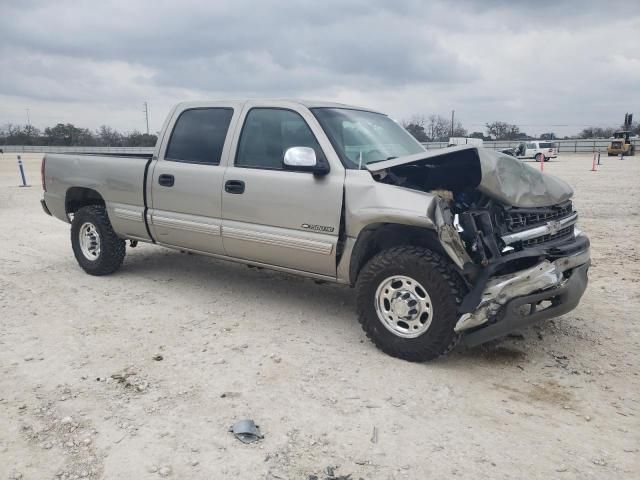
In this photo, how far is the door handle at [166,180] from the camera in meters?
5.15

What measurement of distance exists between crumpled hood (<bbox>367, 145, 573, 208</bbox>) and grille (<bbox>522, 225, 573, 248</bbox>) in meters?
0.24

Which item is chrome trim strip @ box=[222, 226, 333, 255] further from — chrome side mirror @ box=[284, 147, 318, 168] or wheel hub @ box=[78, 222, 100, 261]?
wheel hub @ box=[78, 222, 100, 261]

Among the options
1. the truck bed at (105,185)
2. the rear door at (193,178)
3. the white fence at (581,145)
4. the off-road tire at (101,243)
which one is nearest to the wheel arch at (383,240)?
the rear door at (193,178)

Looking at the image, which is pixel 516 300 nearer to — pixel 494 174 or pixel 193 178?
pixel 494 174

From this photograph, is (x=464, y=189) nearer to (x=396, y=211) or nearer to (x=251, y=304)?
(x=396, y=211)

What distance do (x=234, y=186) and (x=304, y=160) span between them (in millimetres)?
924

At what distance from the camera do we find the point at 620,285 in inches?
219

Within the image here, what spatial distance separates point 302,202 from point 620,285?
12.1ft

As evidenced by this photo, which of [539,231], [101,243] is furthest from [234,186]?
[539,231]

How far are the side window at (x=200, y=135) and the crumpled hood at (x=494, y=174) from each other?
1697 millimetres

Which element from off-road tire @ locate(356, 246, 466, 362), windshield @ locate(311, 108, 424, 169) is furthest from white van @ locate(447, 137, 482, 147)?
off-road tire @ locate(356, 246, 466, 362)

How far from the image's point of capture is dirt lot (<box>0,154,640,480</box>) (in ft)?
8.74

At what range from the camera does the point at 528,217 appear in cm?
378

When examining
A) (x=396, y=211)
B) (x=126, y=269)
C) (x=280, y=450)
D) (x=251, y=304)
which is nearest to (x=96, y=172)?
(x=126, y=269)
